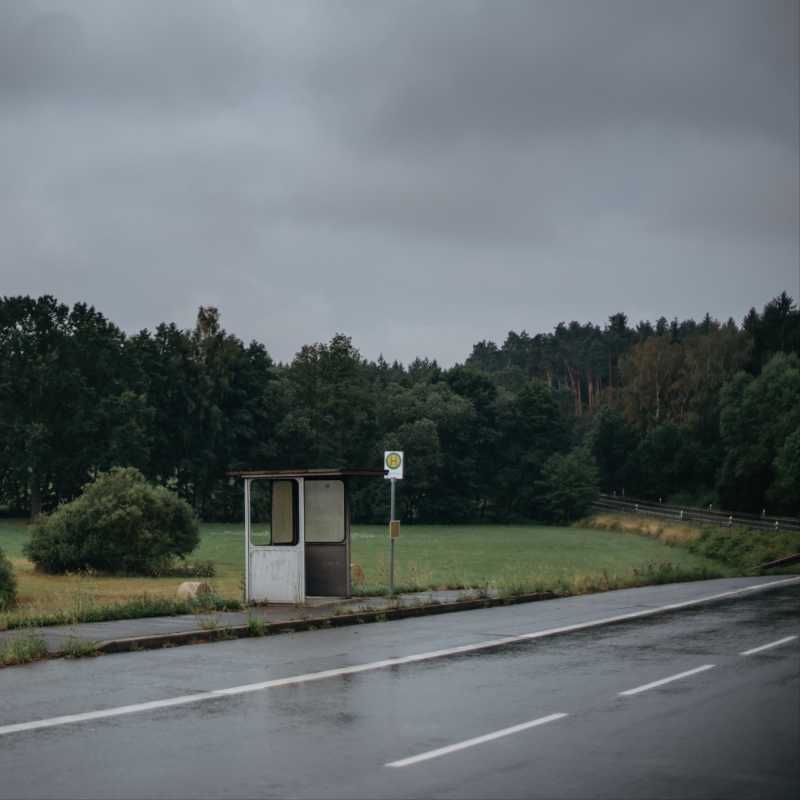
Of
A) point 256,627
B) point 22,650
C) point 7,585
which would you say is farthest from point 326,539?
point 22,650

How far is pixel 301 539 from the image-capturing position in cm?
2158

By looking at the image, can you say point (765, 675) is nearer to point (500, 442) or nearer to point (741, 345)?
point (500, 442)

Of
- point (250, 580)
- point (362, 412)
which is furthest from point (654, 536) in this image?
point (250, 580)

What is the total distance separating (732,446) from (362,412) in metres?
31.9

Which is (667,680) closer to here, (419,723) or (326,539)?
(419,723)

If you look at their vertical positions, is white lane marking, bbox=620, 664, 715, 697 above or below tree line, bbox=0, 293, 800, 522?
below

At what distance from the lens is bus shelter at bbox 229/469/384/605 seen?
71.1ft

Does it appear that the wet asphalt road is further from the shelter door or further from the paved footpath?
the shelter door

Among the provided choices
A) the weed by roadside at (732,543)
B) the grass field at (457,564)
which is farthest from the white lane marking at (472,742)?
the weed by roadside at (732,543)

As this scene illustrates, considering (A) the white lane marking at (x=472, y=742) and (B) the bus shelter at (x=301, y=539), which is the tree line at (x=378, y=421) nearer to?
(B) the bus shelter at (x=301, y=539)

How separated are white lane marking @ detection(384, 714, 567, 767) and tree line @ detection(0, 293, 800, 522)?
76034mm

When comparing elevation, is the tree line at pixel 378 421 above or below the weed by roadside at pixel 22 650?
above

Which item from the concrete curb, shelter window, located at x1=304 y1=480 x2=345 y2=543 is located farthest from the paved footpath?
shelter window, located at x1=304 y1=480 x2=345 y2=543

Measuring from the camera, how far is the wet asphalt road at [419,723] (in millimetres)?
8344
